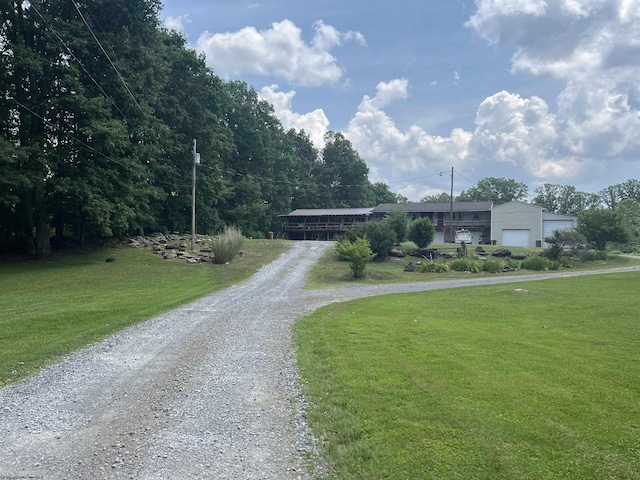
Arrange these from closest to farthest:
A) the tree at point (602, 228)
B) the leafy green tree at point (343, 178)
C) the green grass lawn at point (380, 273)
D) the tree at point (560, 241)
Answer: the green grass lawn at point (380, 273)
the tree at point (560, 241)
the tree at point (602, 228)
the leafy green tree at point (343, 178)

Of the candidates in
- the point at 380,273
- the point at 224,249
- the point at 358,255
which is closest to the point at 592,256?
the point at 380,273

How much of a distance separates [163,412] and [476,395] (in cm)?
355

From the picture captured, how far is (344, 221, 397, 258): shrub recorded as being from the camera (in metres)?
26.8

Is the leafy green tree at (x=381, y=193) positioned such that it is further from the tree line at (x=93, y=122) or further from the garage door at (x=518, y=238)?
the tree line at (x=93, y=122)

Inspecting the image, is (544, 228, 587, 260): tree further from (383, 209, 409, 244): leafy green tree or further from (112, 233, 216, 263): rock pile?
(112, 233, 216, 263): rock pile

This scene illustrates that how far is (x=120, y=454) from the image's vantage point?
370 cm

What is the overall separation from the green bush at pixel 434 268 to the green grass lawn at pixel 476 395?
1304 cm

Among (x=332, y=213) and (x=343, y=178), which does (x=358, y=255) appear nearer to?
(x=332, y=213)

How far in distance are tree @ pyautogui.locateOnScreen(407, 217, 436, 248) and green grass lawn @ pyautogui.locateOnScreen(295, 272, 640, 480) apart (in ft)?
69.3

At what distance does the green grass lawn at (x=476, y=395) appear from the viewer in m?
3.51

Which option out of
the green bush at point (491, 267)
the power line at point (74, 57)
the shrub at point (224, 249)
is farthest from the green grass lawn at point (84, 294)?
the green bush at point (491, 267)

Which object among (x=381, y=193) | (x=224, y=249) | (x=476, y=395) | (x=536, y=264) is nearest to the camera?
(x=476, y=395)

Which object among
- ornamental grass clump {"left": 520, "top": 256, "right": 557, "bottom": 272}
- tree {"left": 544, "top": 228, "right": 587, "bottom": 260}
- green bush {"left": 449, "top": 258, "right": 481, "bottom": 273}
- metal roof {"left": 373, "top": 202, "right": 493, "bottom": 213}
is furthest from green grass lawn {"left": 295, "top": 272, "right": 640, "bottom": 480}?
metal roof {"left": 373, "top": 202, "right": 493, "bottom": 213}

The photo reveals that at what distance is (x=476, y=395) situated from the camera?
4906mm
